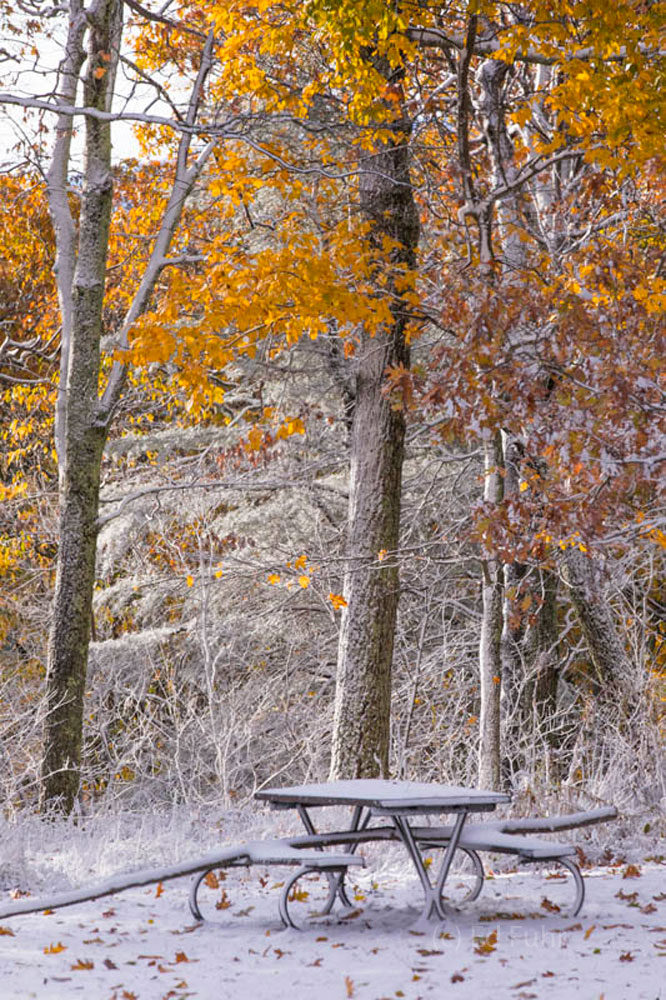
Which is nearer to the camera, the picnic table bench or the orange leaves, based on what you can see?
the orange leaves

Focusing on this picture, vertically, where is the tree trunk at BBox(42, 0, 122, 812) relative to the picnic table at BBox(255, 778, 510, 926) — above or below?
above

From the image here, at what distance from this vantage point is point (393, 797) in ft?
17.3

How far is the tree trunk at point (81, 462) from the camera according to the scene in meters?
9.41

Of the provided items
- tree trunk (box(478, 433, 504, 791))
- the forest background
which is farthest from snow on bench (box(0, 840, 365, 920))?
tree trunk (box(478, 433, 504, 791))

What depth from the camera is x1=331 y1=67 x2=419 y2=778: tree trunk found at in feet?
27.8

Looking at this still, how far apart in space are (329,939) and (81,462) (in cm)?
543

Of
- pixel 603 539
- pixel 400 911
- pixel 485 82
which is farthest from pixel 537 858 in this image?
pixel 485 82

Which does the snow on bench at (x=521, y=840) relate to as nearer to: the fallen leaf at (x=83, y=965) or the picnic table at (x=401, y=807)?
the picnic table at (x=401, y=807)

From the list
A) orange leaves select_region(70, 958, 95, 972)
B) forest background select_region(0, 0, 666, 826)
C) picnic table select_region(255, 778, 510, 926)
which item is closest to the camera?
orange leaves select_region(70, 958, 95, 972)

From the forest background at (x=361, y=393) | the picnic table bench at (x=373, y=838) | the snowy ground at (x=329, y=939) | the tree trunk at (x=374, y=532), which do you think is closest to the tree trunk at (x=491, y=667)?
the forest background at (x=361, y=393)

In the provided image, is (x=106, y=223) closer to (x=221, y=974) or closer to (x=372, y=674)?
(x=372, y=674)

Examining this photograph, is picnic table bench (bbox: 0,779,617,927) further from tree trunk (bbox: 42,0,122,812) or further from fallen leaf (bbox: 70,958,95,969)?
tree trunk (bbox: 42,0,122,812)

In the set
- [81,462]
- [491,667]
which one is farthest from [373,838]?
[81,462]

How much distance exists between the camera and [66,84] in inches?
410
